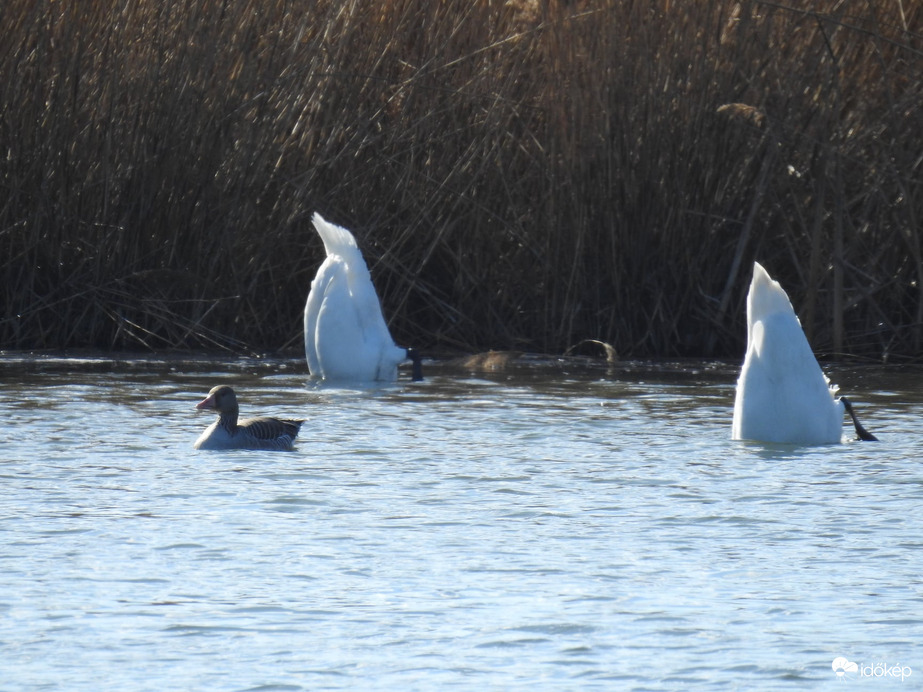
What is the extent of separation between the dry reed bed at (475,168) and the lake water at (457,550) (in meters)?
1.97

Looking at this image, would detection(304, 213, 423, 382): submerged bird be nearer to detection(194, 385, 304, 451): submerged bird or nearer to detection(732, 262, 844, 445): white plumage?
detection(194, 385, 304, 451): submerged bird

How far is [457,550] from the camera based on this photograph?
4.92 m

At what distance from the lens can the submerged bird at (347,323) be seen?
919 cm

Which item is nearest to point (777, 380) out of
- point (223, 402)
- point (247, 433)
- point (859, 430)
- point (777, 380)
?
point (777, 380)

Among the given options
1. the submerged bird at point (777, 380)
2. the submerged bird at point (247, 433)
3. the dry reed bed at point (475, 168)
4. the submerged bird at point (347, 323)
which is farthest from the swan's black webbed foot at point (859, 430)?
the submerged bird at point (347, 323)

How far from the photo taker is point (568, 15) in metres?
9.70

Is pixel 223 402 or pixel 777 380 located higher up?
pixel 777 380

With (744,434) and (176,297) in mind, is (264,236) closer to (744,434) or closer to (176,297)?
(176,297)

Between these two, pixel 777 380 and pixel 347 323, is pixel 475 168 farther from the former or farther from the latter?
pixel 777 380

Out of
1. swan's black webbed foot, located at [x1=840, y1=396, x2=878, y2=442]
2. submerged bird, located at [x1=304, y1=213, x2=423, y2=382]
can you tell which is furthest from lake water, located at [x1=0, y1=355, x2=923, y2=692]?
submerged bird, located at [x1=304, y1=213, x2=423, y2=382]

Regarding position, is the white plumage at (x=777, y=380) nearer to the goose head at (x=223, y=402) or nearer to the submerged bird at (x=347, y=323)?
the goose head at (x=223, y=402)

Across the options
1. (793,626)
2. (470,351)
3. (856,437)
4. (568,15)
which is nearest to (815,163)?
(568,15)

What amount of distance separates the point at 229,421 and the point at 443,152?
381 cm

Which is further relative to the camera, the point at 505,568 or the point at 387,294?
the point at 387,294
